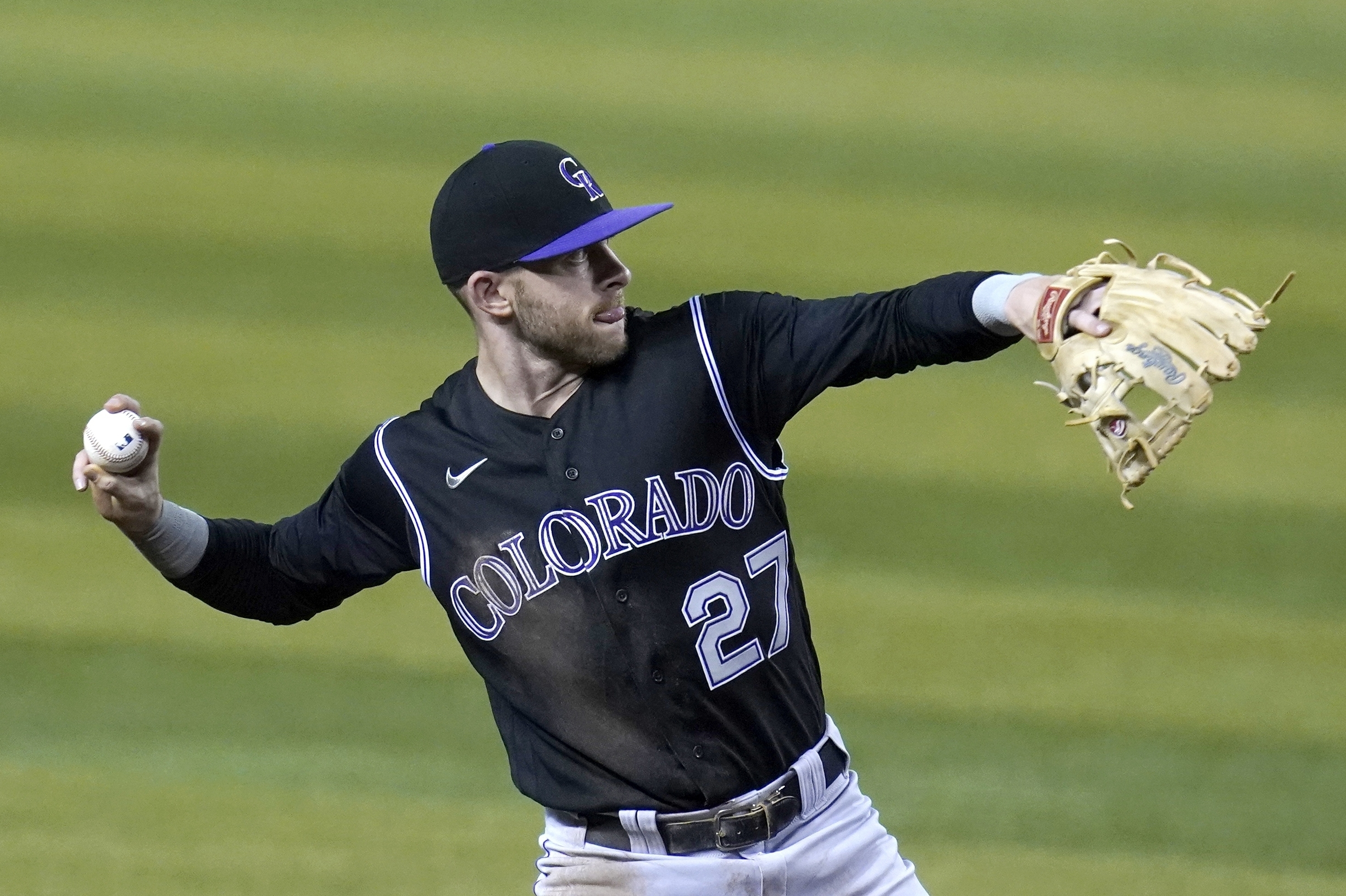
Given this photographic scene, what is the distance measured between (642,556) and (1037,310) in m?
0.67

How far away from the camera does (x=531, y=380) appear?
2424 mm

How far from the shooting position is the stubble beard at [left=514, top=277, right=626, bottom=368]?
235 centimetres

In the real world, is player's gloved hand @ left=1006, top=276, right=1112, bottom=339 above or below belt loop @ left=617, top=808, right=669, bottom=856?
above

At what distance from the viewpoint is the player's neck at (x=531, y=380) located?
7.93ft

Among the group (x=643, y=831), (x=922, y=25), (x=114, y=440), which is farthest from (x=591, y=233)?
(x=922, y=25)

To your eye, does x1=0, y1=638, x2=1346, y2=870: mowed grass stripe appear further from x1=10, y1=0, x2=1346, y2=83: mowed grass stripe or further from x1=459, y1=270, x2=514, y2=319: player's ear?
x1=459, y1=270, x2=514, y2=319: player's ear

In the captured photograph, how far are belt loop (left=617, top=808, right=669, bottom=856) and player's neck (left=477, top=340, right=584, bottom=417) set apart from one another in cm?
58

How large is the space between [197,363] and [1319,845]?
3.17 meters

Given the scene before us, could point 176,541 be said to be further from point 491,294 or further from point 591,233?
point 591,233

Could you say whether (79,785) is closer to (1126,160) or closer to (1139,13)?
(1126,160)

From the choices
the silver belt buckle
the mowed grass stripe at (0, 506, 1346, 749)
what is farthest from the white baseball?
the mowed grass stripe at (0, 506, 1346, 749)

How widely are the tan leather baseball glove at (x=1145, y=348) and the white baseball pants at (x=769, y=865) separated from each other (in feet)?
2.41

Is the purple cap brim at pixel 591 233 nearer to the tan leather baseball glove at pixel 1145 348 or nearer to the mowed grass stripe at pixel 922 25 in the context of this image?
the tan leather baseball glove at pixel 1145 348

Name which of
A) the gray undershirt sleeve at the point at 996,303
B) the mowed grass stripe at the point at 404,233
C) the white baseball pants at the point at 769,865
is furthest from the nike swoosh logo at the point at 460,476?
the mowed grass stripe at the point at 404,233
